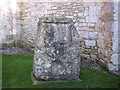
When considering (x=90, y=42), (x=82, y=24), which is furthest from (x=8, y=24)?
(x=90, y=42)

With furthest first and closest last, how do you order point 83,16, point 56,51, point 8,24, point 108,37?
point 8,24 → point 83,16 → point 108,37 → point 56,51

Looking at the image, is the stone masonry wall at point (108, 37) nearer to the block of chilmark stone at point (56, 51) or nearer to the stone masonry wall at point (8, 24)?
the block of chilmark stone at point (56, 51)

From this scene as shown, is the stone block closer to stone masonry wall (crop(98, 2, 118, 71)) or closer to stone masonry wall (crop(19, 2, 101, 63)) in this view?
stone masonry wall (crop(19, 2, 101, 63))

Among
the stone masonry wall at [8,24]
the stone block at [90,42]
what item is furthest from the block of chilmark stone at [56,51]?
the stone masonry wall at [8,24]

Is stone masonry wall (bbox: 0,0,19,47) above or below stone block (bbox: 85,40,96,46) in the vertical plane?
above

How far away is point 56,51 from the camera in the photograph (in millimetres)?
2701

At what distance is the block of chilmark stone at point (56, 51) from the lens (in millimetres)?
2678

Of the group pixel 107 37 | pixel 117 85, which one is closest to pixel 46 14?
pixel 107 37

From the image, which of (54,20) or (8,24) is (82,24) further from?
(8,24)

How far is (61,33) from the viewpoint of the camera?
2.75 meters

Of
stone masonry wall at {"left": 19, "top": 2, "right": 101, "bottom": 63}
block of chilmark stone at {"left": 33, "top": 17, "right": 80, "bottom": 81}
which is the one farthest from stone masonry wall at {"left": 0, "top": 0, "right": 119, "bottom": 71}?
block of chilmark stone at {"left": 33, "top": 17, "right": 80, "bottom": 81}

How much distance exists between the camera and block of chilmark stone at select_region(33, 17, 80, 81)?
268cm

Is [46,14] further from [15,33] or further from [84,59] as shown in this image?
[84,59]

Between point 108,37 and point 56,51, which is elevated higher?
point 108,37
